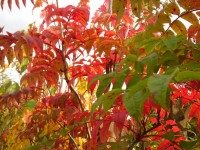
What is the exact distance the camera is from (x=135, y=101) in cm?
60

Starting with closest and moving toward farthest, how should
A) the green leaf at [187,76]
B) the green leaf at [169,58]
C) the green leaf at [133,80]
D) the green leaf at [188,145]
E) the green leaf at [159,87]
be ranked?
1. the green leaf at [159,87]
2. the green leaf at [187,76]
3. the green leaf at [133,80]
4. the green leaf at [169,58]
5. the green leaf at [188,145]

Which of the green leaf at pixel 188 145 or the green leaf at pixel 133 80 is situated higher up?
the green leaf at pixel 133 80

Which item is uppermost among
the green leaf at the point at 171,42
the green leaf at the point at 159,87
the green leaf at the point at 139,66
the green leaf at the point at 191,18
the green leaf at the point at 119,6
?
the green leaf at the point at 119,6

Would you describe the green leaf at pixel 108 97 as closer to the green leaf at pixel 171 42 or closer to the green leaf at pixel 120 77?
the green leaf at pixel 120 77

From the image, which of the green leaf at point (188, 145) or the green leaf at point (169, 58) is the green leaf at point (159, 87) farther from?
the green leaf at point (188, 145)

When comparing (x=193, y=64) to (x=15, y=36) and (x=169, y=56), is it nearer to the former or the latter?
(x=169, y=56)

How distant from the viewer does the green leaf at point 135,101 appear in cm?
59

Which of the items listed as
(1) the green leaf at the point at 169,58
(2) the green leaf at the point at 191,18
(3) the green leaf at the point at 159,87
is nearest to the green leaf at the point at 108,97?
(3) the green leaf at the point at 159,87

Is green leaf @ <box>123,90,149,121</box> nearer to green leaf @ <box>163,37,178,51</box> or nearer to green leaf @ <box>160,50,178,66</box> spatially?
green leaf @ <box>163,37,178,51</box>

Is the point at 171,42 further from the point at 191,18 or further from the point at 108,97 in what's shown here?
the point at 191,18

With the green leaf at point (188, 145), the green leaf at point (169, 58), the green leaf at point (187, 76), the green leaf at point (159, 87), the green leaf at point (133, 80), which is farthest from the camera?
the green leaf at point (188, 145)

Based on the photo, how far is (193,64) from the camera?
33.3 inches

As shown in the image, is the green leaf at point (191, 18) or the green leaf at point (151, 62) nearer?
the green leaf at point (151, 62)

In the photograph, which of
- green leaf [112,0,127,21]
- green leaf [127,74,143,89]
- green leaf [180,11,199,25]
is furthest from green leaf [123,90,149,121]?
green leaf [180,11,199,25]
